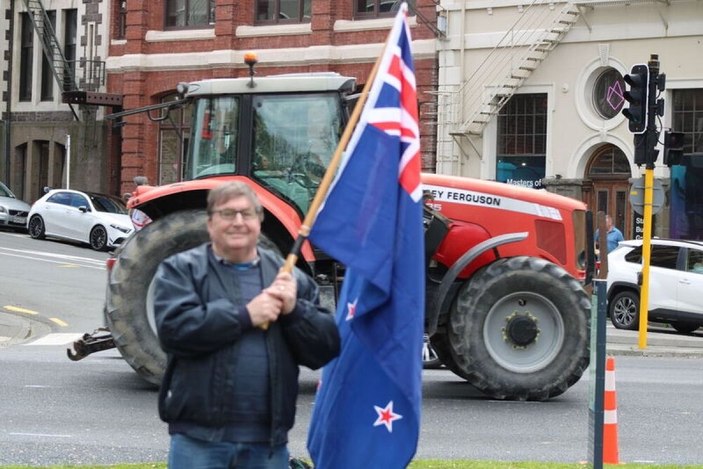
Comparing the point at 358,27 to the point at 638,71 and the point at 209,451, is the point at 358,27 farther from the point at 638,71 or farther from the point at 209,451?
the point at 209,451

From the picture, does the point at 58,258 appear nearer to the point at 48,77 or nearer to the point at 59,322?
the point at 59,322

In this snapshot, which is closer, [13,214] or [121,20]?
[13,214]

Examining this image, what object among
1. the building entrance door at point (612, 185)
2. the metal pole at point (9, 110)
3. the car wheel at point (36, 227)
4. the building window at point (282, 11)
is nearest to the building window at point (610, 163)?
the building entrance door at point (612, 185)

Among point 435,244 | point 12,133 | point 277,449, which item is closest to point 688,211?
point 435,244

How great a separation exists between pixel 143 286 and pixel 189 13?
27136 millimetres

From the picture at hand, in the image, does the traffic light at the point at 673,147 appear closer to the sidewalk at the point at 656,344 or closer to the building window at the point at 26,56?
the sidewalk at the point at 656,344

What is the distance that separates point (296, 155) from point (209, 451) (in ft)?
24.9

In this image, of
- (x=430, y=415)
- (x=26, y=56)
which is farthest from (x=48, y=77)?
(x=430, y=415)

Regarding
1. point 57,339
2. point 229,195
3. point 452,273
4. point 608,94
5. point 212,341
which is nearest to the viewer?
point 212,341

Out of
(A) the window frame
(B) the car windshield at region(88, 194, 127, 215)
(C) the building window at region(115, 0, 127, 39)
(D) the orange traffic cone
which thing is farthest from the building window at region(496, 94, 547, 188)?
(D) the orange traffic cone

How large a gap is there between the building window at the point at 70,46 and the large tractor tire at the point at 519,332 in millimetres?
30872

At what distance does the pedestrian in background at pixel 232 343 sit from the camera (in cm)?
533

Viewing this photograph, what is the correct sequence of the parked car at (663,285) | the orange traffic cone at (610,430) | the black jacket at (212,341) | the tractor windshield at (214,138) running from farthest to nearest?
the parked car at (663,285), the tractor windshield at (214,138), the orange traffic cone at (610,430), the black jacket at (212,341)

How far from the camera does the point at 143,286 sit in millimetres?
Result: 12430
